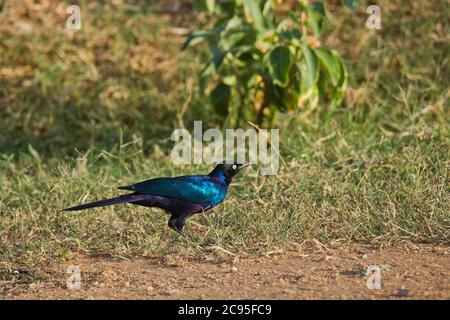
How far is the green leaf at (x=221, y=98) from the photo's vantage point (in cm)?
687

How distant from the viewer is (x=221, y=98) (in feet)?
22.6

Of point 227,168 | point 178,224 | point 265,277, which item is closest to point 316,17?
point 227,168

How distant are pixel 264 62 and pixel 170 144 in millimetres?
1099

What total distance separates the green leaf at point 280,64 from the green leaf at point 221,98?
1.85ft

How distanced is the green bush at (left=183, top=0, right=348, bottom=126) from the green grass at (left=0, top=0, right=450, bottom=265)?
0.28m

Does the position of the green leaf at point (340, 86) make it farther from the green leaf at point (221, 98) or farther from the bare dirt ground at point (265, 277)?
the bare dirt ground at point (265, 277)

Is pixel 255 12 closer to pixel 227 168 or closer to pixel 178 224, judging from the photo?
pixel 227 168

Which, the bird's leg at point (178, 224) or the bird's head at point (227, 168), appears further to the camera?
the bird's head at point (227, 168)

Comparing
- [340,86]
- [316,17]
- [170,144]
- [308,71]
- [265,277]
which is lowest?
[265,277]

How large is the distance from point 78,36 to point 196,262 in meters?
4.23

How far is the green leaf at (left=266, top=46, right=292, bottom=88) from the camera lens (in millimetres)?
6332

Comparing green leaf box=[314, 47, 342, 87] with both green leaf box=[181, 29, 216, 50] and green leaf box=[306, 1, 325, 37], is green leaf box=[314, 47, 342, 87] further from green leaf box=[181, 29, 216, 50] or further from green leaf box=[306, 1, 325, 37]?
green leaf box=[181, 29, 216, 50]

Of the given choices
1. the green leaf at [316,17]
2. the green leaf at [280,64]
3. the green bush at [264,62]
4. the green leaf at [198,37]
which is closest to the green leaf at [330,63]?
the green bush at [264,62]

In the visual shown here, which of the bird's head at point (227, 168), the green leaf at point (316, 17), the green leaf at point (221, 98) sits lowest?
the bird's head at point (227, 168)
